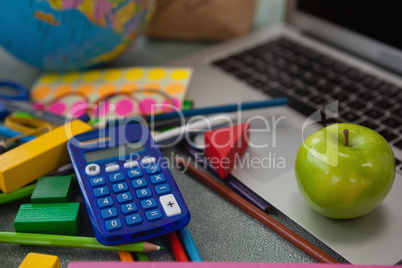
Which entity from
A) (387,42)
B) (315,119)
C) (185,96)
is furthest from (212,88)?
(387,42)

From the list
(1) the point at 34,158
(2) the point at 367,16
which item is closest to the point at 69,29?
(1) the point at 34,158

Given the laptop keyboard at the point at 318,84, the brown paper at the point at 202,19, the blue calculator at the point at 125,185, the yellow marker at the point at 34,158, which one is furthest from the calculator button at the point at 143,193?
the brown paper at the point at 202,19

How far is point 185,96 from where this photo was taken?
661 millimetres

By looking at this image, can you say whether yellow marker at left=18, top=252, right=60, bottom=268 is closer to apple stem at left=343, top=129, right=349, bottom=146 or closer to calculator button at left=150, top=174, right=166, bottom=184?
calculator button at left=150, top=174, right=166, bottom=184

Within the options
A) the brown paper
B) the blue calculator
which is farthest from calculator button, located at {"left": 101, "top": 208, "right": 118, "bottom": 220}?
the brown paper

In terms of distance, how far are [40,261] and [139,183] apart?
118mm

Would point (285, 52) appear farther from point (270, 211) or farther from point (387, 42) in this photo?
point (270, 211)

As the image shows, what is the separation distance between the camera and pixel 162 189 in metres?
0.45

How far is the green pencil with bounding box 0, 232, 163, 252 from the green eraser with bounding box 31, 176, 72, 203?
0.04m

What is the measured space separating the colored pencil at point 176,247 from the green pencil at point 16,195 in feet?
0.52

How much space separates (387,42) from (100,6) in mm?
420

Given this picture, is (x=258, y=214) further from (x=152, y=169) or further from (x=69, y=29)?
(x=69, y=29)

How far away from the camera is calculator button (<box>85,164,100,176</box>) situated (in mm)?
461

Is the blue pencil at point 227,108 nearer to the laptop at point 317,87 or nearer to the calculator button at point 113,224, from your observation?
the laptop at point 317,87
